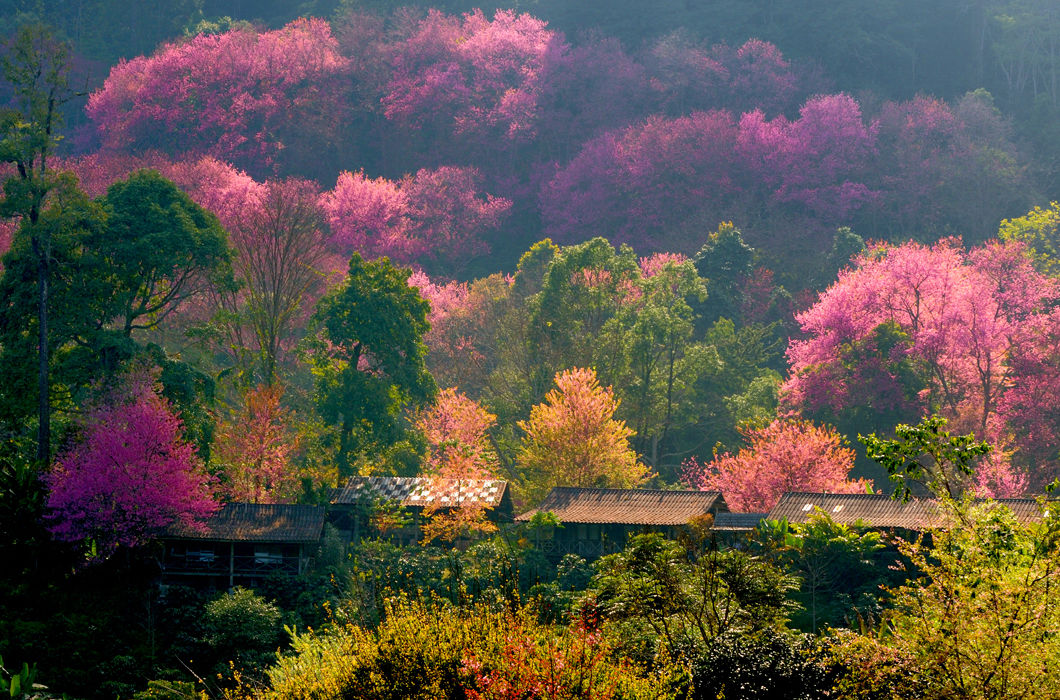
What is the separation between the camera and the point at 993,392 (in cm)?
5344

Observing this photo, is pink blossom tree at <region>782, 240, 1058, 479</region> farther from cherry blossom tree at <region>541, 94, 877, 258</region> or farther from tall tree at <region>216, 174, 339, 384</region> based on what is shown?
tall tree at <region>216, 174, 339, 384</region>

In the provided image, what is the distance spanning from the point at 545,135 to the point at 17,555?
6072 centimetres

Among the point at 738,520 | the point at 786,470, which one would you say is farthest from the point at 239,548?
the point at 786,470

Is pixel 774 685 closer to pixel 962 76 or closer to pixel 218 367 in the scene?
pixel 218 367

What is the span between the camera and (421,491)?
44344 mm

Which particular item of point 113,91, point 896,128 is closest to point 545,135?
point 896,128

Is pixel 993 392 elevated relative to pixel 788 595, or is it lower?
elevated

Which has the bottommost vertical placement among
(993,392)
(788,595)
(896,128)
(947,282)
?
(788,595)

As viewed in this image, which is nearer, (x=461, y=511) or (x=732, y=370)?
(x=461, y=511)

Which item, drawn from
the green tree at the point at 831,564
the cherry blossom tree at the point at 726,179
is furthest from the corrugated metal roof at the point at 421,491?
the cherry blossom tree at the point at 726,179

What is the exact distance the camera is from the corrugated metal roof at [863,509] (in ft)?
117

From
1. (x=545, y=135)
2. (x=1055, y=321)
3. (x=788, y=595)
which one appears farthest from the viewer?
(x=545, y=135)

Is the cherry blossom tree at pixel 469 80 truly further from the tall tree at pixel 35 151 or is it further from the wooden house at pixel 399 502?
the tall tree at pixel 35 151

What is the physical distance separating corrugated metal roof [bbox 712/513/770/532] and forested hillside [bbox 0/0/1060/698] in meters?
3.17
